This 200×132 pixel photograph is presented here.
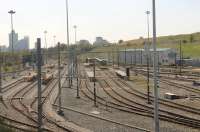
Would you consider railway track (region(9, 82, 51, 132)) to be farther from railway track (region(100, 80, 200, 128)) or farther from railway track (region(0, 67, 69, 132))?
railway track (region(100, 80, 200, 128))

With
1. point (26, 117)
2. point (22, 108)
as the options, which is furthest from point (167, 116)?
point (22, 108)

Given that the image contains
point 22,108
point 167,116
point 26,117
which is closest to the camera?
point 167,116

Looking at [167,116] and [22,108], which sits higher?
[167,116]

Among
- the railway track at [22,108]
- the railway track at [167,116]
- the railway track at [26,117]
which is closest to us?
the railway track at [167,116]

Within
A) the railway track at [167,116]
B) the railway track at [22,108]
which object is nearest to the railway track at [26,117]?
the railway track at [22,108]

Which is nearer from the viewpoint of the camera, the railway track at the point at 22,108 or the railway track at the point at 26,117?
the railway track at the point at 26,117

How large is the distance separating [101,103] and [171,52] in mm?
58425

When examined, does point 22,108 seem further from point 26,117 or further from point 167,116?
point 167,116

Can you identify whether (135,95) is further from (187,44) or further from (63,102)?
(187,44)

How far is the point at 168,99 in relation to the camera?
123ft

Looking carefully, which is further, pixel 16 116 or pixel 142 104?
pixel 142 104

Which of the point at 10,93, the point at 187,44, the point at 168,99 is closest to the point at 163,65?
the point at 187,44

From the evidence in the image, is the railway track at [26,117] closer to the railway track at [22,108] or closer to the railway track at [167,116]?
the railway track at [22,108]

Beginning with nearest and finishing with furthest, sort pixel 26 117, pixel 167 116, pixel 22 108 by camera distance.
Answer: pixel 167 116
pixel 26 117
pixel 22 108
